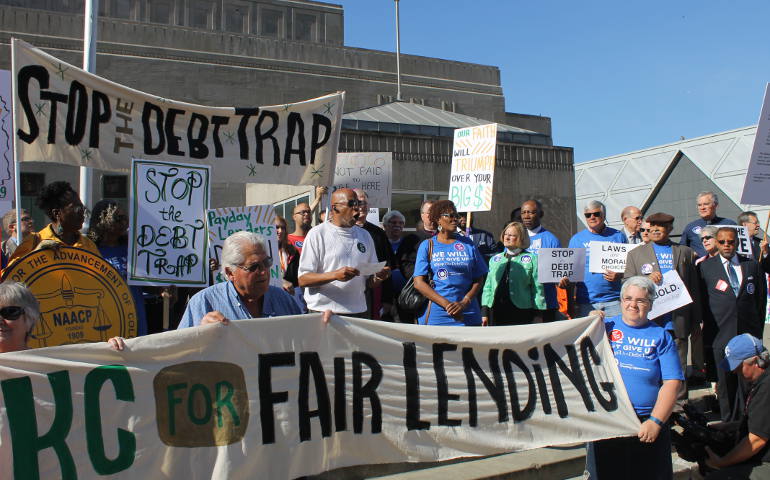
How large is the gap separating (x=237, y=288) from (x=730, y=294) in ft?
18.7

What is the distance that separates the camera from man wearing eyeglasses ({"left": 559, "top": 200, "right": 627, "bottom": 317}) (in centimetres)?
774

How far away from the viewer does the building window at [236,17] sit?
1769 inches

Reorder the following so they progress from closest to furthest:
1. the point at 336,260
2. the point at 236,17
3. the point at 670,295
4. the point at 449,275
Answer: the point at 336,260
the point at 449,275
the point at 670,295
the point at 236,17

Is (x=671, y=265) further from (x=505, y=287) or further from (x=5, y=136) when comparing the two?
(x=5, y=136)

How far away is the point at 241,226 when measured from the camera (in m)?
6.00

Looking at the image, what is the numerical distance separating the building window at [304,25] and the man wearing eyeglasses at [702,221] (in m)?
41.3

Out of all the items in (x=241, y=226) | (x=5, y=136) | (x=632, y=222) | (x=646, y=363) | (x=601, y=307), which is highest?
(x=5, y=136)

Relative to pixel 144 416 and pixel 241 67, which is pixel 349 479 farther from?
pixel 241 67

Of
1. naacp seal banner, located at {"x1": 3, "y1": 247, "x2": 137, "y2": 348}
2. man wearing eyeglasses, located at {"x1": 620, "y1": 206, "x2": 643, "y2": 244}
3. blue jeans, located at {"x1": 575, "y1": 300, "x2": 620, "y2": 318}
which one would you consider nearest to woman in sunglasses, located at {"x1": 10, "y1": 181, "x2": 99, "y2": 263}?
naacp seal banner, located at {"x1": 3, "y1": 247, "x2": 137, "y2": 348}

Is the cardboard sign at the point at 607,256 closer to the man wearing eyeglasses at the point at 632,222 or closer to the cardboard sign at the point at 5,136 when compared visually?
the man wearing eyeglasses at the point at 632,222

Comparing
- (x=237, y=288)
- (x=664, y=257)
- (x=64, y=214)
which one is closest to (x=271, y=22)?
(x=664, y=257)

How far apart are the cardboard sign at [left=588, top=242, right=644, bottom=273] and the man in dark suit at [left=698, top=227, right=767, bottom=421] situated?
1004mm

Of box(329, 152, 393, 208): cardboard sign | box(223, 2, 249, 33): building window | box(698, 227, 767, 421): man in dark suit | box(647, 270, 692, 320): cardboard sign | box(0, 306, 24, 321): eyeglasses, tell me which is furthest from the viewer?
box(223, 2, 249, 33): building window

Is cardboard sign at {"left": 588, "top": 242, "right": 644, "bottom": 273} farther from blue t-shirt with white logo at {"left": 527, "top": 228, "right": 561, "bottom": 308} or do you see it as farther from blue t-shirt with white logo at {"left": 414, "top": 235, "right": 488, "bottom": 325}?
blue t-shirt with white logo at {"left": 414, "top": 235, "right": 488, "bottom": 325}
